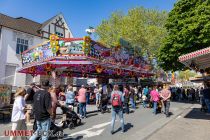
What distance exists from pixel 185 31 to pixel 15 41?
1942 cm

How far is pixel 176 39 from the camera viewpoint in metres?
24.8

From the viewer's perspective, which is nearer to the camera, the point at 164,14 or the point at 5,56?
the point at 5,56

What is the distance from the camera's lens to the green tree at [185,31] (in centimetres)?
2245

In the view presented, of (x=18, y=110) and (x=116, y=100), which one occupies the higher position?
(x=116, y=100)

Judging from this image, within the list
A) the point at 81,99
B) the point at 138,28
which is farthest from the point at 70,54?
the point at 138,28

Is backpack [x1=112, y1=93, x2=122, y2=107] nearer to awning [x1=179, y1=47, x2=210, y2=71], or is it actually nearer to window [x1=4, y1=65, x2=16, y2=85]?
awning [x1=179, y1=47, x2=210, y2=71]

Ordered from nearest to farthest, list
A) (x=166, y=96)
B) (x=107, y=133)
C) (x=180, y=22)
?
(x=107, y=133) < (x=166, y=96) < (x=180, y=22)

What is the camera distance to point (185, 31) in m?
23.3

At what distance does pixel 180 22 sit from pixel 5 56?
19858 millimetres

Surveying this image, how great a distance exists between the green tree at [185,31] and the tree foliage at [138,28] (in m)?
9.16

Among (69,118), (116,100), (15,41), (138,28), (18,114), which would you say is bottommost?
(69,118)

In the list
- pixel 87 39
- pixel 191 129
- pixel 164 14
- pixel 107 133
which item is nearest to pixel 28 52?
pixel 87 39

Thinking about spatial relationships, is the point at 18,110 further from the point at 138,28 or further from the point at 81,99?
the point at 138,28

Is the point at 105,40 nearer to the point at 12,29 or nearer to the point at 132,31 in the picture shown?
the point at 132,31
